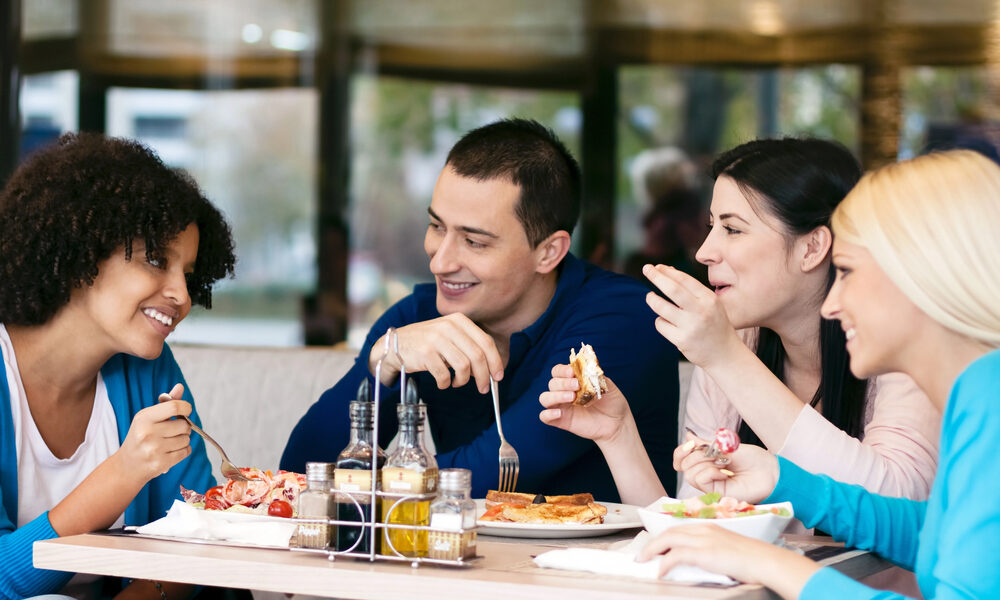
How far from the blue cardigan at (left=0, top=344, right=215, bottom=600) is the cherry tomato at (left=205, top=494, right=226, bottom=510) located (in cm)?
26

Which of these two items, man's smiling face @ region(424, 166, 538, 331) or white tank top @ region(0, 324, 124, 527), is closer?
white tank top @ region(0, 324, 124, 527)

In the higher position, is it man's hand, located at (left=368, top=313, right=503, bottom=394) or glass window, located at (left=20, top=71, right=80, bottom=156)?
glass window, located at (left=20, top=71, right=80, bottom=156)

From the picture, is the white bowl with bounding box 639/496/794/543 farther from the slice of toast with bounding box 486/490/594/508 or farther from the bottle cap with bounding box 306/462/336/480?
the bottle cap with bounding box 306/462/336/480

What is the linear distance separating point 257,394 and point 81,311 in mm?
1022

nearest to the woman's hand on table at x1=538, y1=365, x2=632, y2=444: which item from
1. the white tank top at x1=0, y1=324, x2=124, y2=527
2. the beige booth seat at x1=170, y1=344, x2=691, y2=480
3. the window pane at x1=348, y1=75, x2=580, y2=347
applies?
the white tank top at x1=0, y1=324, x2=124, y2=527

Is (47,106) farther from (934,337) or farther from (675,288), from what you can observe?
(934,337)

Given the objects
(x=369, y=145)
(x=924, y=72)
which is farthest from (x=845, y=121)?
(x=369, y=145)

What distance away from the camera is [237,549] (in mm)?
1601

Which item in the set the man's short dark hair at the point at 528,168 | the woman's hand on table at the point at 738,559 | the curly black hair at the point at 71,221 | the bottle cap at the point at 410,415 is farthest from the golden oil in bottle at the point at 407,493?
the man's short dark hair at the point at 528,168

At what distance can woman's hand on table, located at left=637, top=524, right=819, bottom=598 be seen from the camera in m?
1.41

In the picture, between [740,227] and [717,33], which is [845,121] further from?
[740,227]

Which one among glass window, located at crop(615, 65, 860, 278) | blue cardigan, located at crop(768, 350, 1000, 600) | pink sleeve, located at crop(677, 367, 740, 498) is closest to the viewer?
blue cardigan, located at crop(768, 350, 1000, 600)

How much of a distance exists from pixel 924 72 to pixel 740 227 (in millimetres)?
2988

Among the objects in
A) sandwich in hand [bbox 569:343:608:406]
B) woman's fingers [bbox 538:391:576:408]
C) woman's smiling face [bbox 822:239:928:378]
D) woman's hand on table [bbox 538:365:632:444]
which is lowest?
woman's hand on table [bbox 538:365:632:444]
